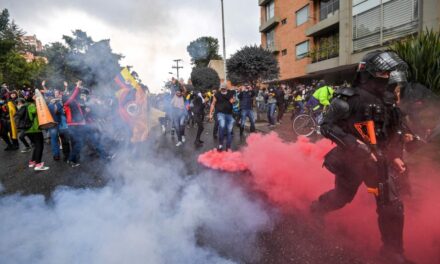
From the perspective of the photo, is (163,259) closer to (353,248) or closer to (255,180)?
(353,248)

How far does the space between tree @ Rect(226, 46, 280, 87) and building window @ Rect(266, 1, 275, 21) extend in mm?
11317

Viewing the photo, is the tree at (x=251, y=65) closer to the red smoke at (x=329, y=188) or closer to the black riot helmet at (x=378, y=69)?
the red smoke at (x=329, y=188)

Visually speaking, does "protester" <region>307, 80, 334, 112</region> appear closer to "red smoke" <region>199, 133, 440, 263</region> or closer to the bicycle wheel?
the bicycle wheel

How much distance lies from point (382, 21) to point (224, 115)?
41.8 ft

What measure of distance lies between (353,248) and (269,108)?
892 centimetres

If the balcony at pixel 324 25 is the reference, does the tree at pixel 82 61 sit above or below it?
below

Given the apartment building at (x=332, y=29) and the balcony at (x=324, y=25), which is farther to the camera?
the balcony at (x=324, y=25)

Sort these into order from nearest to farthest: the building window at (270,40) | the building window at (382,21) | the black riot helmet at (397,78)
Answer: the black riot helmet at (397,78)
the building window at (382,21)
the building window at (270,40)

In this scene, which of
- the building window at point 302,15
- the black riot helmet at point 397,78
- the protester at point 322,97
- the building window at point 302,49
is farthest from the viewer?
the building window at point 302,49

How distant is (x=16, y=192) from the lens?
430cm

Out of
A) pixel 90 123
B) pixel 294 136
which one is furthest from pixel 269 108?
pixel 90 123

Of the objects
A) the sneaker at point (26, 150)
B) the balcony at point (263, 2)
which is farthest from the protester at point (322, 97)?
the balcony at point (263, 2)

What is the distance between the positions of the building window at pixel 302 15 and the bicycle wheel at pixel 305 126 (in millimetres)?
17210

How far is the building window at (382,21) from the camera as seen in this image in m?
13.1
